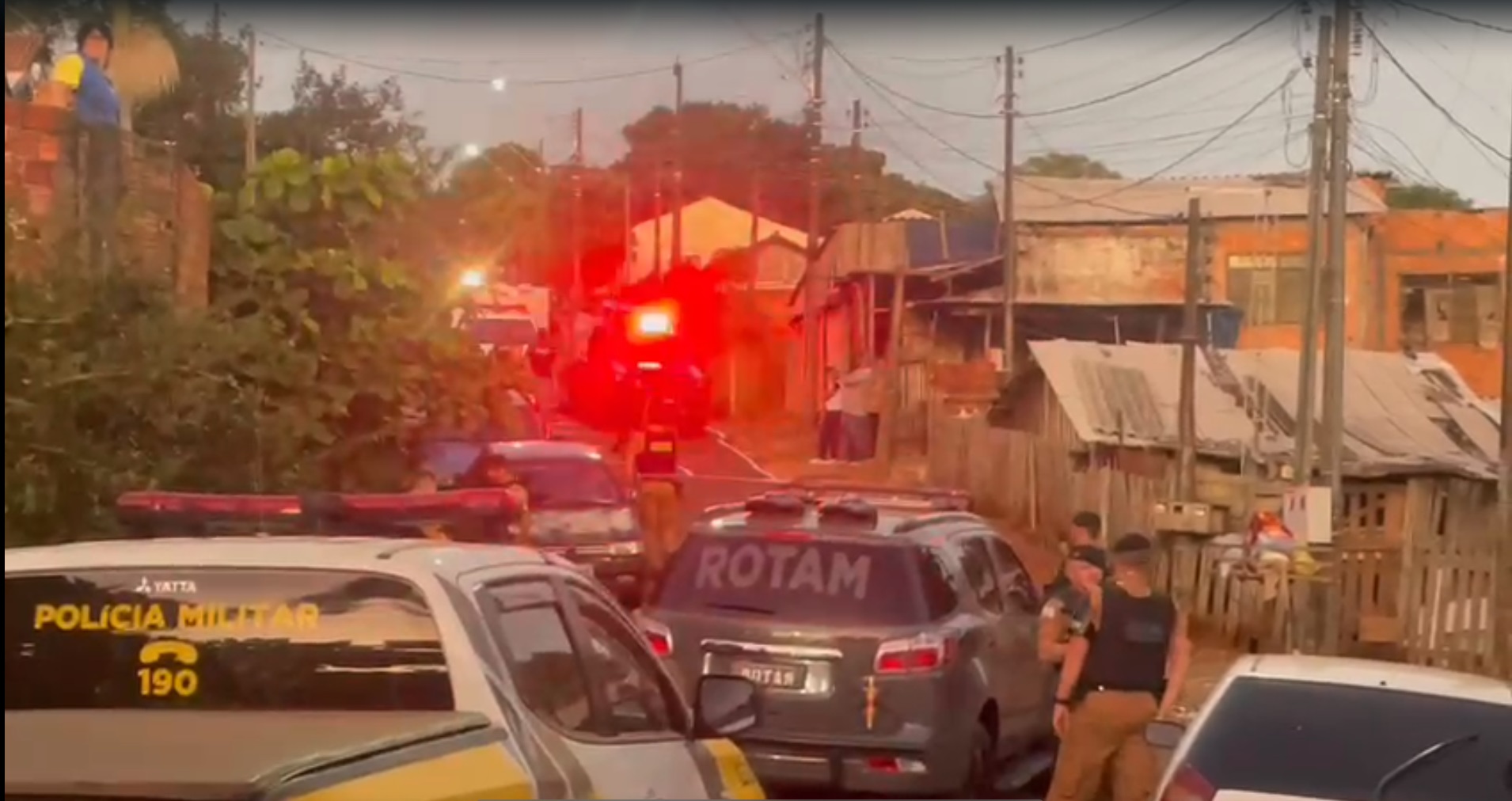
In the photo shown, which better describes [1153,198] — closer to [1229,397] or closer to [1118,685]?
[1229,397]

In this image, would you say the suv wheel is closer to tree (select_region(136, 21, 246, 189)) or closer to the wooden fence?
the wooden fence

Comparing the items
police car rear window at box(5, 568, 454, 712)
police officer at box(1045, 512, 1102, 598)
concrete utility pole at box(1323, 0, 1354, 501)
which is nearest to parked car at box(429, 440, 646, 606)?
police officer at box(1045, 512, 1102, 598)

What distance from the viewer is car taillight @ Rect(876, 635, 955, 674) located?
795 centimetres

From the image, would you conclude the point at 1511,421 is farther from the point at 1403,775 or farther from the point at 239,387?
the point at 239,387

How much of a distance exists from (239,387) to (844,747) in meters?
2.54

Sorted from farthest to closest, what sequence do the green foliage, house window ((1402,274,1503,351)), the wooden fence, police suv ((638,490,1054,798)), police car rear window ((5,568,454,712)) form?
house window ((1402,274,1503,351)) → the wooden fence → police suv ((638,490,1054,798)) → the green foliage → police car rear window ((5,568,454,712))

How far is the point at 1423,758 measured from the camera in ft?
18.4

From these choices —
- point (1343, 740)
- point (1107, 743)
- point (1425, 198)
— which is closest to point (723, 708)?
point (1343, 740)

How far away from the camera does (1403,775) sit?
555 cm

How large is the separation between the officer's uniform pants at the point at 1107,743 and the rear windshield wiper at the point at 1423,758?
1603mm

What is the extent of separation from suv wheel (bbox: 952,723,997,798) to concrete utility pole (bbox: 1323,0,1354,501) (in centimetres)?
200

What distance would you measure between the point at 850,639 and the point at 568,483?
1583 millimetres

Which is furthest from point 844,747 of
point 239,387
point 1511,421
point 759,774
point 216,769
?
point 216,769

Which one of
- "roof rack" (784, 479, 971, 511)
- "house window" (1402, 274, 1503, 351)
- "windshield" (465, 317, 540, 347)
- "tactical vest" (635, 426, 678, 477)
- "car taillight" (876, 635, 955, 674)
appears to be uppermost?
"house window" (1402, 274, 1503, 351)
